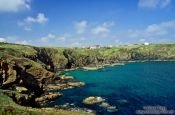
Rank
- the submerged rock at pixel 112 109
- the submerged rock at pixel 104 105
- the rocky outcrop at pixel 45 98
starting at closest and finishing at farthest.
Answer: the submerged rock at pixel 112 109
the submerged rock at pixel 104 105
the rocky outcrop at pixel 45 98

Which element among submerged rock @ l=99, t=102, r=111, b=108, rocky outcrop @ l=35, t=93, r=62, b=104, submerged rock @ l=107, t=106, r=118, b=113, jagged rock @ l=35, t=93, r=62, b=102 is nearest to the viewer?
submerged rock @ l=107, t=106, r=118, b=113

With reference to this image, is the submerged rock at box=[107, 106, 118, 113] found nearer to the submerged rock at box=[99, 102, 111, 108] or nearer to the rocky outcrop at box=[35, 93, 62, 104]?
the submerged rock at box=[99, 102, 111, 108]

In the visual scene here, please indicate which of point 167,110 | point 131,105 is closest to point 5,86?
point 131,105

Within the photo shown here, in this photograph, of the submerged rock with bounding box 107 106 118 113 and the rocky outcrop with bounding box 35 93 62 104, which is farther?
the rocky outcrop with bounding box 35 93 62 104

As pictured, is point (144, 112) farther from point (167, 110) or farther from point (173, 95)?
point (173, 95)

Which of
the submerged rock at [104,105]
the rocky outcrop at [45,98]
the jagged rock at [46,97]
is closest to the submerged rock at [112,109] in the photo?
the submerged rock at [104,105]

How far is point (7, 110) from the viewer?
198 feet

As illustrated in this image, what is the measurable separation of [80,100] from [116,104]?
16.8 metres

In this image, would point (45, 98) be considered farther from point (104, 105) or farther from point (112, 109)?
point (112, 109)

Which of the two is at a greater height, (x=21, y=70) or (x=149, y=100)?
(x=21, y=70)

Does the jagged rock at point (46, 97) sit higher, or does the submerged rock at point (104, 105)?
the jagged rock at point (46, 97)

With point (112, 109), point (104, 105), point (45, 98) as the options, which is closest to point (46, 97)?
point (45, 98)

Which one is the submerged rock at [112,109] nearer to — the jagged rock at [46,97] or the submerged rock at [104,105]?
the submerged rock at [104,105]

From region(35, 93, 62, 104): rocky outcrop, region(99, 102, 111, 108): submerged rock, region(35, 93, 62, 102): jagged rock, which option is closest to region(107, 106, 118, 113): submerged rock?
region(99, 102, 111, 108): submerged rock
